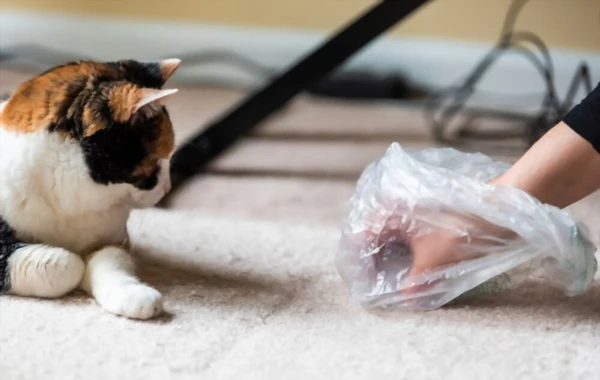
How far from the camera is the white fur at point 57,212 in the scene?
0.83m

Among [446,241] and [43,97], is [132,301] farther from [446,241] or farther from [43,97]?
[446,241]

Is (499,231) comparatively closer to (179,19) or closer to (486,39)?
(486,39)

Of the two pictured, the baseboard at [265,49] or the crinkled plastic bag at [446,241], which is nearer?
the crinkled plastic bag at [446,241]

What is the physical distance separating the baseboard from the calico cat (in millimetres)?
1214

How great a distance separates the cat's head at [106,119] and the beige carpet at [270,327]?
0.15m

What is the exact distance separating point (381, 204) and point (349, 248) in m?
0.06

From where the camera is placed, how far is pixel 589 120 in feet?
2.80

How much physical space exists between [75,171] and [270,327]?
269 mm

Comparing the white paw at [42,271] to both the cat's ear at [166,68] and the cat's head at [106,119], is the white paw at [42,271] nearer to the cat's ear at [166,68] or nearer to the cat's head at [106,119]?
the cat's head at [106,119]

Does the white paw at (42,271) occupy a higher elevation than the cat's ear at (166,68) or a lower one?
lower

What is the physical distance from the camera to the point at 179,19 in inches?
83.2

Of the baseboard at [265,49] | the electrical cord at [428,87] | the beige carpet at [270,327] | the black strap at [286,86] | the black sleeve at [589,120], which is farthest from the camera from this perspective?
the baseboard at [265,49]

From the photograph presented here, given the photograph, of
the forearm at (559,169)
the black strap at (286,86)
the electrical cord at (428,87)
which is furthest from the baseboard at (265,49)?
the forearm at (559,169)

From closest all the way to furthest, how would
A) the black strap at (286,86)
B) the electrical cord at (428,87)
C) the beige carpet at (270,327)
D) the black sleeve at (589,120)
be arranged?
1. the beige carpet at (270,327)
2. the black sleeve at (589,120)
3. the black strap at (286,86)
4. the electrical cord at (428,87)
